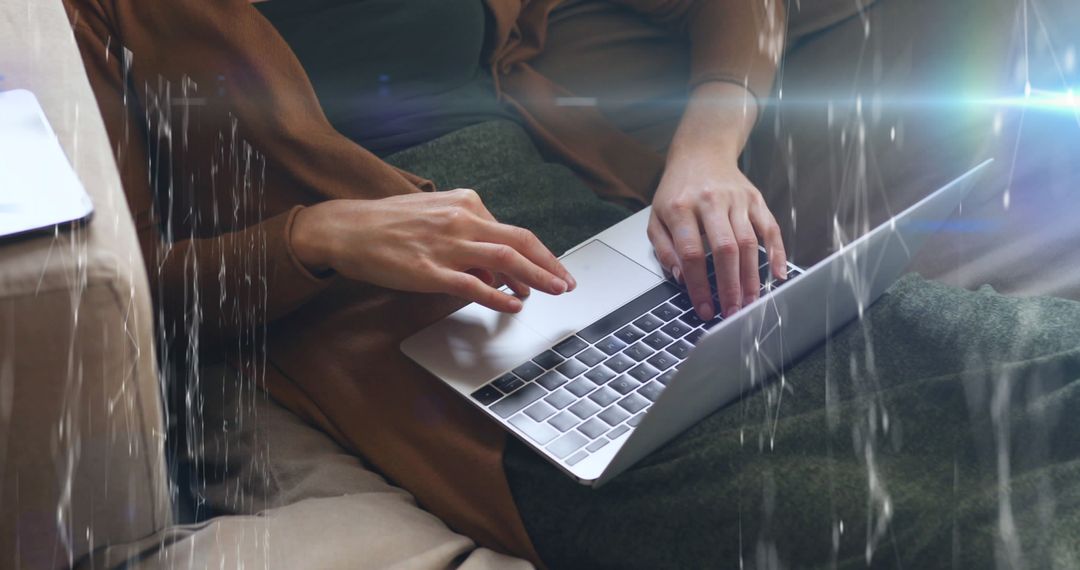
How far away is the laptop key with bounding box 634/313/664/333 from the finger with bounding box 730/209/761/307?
53mm

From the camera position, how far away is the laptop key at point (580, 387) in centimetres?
59

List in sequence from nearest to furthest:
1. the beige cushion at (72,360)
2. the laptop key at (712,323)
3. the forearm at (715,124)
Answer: the beige cushion at (72,360) < the laptop key at (712,323) < the forearm at (715,124)

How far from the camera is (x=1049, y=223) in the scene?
0.75 m

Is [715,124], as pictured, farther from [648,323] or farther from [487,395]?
[487,395]

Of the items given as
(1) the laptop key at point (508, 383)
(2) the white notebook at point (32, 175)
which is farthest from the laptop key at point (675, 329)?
(2) the white notebook at point (32, 175)

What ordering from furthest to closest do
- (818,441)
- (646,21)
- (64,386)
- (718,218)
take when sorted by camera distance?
(646,21)
(718,218)
(818,441)
(64,386)

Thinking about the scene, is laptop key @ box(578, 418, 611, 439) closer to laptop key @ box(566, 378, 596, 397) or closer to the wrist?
laptop key @ box(566, 378, 596, 397)

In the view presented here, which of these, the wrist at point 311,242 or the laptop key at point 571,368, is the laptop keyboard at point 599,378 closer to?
the laptop key at point 571,368

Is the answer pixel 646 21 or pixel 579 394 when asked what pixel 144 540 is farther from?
pixel 646 21

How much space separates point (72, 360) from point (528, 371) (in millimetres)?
247

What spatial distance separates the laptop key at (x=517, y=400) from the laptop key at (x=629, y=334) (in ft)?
0.23

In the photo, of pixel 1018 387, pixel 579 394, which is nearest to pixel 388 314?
pixel 579 394

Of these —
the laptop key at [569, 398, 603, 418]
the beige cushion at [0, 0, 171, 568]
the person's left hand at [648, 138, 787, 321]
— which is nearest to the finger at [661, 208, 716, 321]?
the person's left hand at [648, 138, 787, 321]

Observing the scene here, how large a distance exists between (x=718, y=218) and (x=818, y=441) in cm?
17
